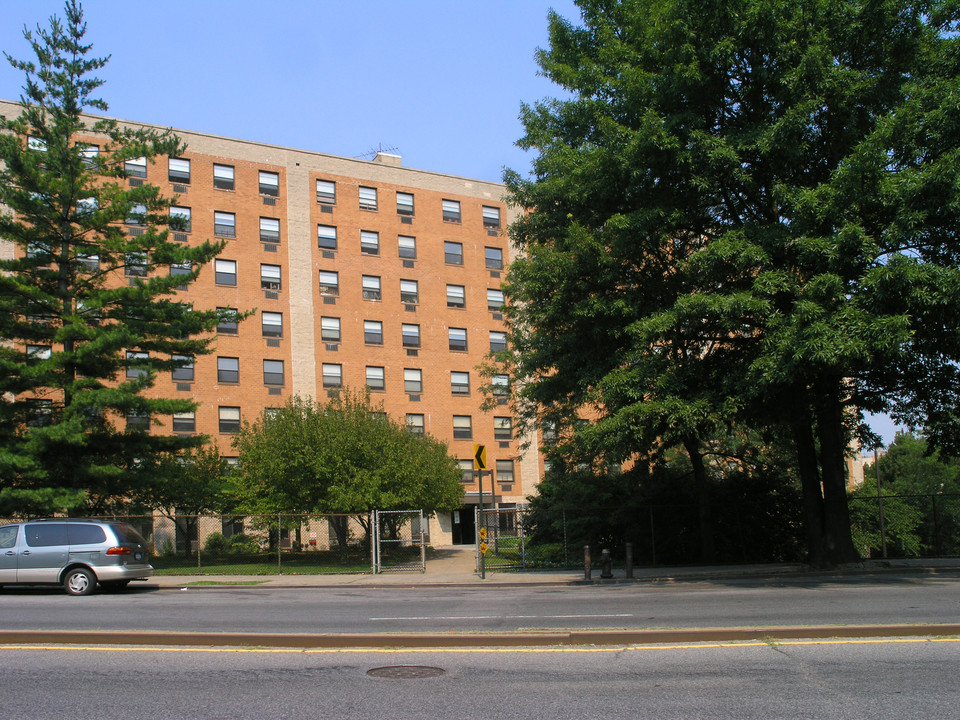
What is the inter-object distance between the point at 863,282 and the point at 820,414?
608cm

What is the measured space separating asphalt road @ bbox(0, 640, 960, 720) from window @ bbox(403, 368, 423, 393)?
121ft

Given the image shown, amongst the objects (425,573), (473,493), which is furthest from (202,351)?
(473,493)

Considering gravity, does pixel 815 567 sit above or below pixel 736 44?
below

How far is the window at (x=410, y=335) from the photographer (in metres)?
46.5

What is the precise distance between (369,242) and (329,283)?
3.58 meters

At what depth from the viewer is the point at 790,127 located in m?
16.6

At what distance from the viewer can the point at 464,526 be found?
4847 cm

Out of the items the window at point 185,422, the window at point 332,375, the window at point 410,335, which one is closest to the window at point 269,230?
the window at point 332,375

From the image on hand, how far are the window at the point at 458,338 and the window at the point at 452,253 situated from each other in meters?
4.16

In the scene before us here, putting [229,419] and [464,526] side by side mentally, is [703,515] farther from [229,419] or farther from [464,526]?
[229,419]

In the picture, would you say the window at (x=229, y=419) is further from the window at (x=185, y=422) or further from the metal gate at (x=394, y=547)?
the metal gate at (x=394, y=547)

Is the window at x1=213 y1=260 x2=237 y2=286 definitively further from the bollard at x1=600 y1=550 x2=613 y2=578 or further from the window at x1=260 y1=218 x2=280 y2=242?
the bollard at x1=600 y1=550 x2=613 y2=578

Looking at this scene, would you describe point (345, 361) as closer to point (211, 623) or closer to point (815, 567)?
point (815, 567)

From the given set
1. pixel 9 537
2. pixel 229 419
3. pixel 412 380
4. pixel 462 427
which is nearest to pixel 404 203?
pixel 412 380
